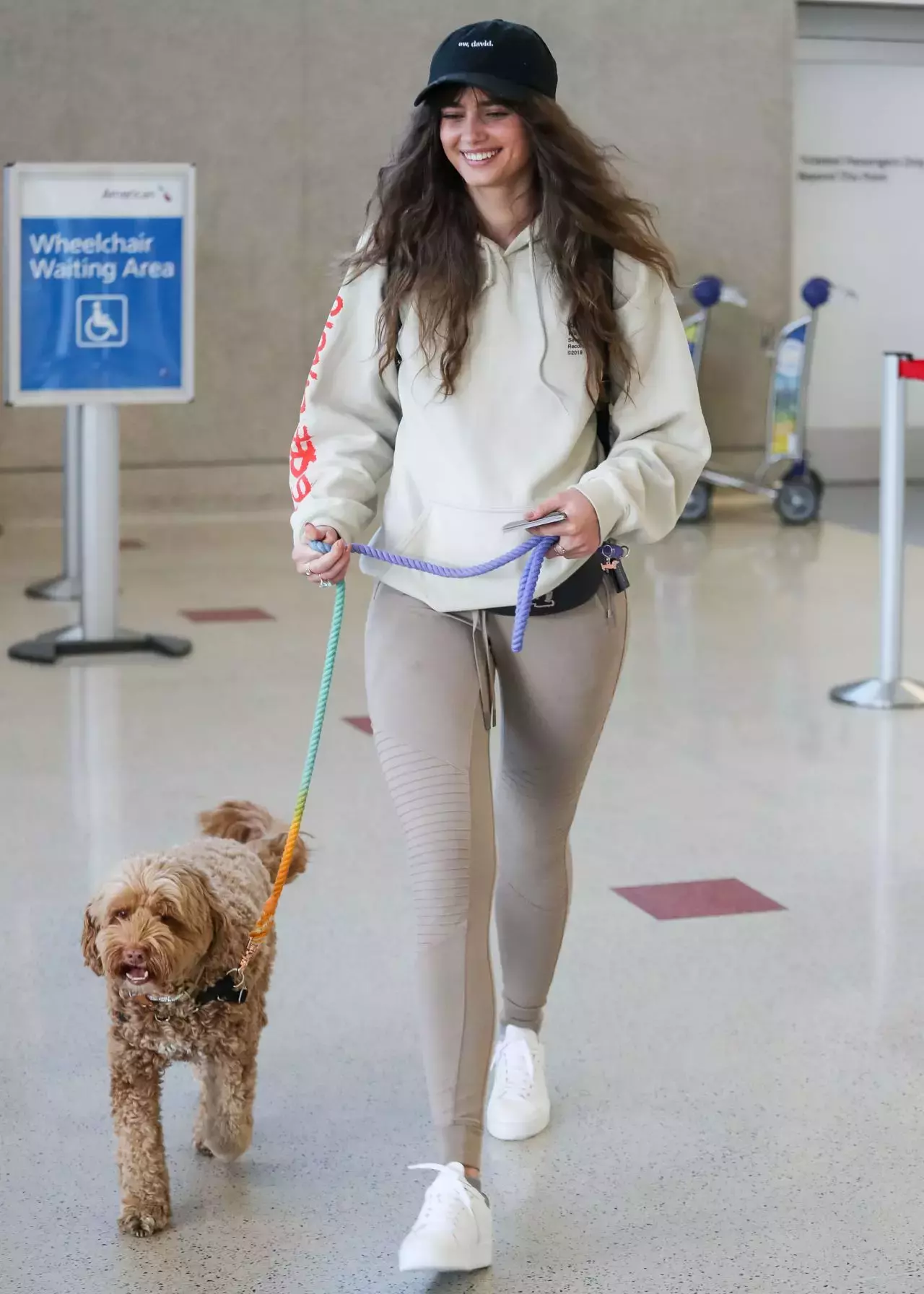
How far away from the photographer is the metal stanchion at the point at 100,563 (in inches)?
231

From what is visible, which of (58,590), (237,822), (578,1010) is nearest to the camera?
(237,822)

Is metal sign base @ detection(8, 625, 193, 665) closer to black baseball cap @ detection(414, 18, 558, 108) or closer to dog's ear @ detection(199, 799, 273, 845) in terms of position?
dog's ear @ detection(199, 799, 273, 845)

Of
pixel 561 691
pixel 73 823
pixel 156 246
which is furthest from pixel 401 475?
pixel 156 246

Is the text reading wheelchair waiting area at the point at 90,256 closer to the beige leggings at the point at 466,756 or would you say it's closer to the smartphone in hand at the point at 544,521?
the beige leggings at the point at 466,756

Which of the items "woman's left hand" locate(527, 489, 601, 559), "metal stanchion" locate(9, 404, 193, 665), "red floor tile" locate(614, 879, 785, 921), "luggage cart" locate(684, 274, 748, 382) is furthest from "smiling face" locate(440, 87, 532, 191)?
"luggage cart" locate(684, 274, 748, 382)

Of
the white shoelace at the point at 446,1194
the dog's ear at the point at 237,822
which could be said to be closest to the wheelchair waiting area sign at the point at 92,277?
the dog's ear at the point at 237,822

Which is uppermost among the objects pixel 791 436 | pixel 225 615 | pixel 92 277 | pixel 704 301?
pixel 704 301

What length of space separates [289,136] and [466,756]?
26.4 ft

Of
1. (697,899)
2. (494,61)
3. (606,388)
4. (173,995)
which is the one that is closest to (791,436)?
(697,899)

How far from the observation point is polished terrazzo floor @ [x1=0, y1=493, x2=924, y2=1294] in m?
2.21

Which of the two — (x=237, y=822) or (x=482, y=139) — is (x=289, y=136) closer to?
(x=237, y=822)

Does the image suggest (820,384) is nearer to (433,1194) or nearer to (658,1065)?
(658,1065)

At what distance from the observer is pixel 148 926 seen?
6.79 ft

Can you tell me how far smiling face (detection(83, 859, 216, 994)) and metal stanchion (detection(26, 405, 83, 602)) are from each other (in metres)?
4.99
